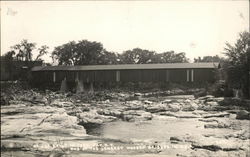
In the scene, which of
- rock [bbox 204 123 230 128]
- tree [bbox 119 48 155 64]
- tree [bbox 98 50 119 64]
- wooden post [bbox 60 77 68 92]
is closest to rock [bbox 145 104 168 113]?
rock [bbox 204 123 230 128]

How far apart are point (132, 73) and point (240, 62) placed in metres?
12.8

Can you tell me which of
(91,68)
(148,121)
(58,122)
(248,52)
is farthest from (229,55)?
(91,68)

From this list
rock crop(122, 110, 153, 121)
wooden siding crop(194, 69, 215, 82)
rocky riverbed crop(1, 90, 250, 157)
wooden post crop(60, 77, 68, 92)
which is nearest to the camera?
rocky riverbed crop(1, 90, 250, 157)

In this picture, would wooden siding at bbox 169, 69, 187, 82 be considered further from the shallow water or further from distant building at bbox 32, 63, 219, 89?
the shallow water

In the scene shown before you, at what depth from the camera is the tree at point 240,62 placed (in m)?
16.5

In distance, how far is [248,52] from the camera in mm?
16375

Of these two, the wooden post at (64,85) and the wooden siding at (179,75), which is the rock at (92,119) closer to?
the wooden post at (64,85)

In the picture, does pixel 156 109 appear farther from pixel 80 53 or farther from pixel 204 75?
pixel 80 53

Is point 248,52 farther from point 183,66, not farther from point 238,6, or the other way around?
point 183,66

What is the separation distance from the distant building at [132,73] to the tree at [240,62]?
378 inches

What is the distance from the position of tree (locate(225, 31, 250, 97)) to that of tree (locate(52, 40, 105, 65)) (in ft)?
64.2

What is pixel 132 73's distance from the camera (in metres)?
28.2

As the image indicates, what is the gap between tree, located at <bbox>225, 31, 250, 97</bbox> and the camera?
16.5 metres

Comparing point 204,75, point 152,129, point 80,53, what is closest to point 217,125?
point 152,129
